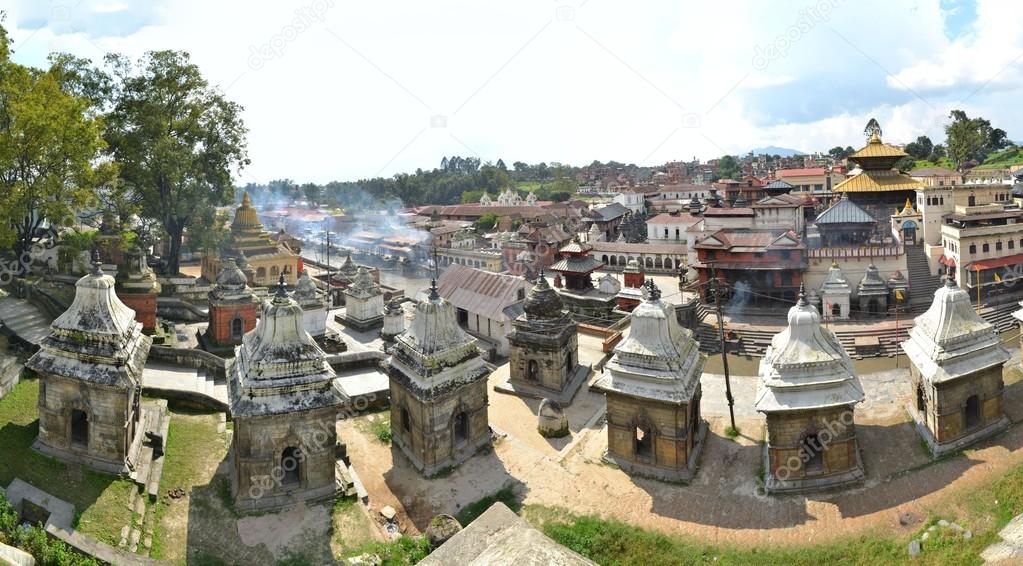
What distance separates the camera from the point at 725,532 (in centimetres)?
1662

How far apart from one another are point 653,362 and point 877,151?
46.0 metres

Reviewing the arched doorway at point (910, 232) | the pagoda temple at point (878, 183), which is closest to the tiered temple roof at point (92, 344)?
the arched doorway at point (910, 232)

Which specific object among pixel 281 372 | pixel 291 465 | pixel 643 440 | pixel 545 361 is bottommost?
pixel 643 440

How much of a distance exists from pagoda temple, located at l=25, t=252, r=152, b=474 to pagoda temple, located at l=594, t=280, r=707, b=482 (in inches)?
501

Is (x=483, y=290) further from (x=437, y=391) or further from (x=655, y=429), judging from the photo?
(x=655, y=429)

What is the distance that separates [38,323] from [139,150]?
12.4 metres

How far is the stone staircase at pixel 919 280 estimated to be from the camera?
40219 mm

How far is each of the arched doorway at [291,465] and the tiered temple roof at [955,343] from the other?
657 inches

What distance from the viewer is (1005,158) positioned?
94.8 meters

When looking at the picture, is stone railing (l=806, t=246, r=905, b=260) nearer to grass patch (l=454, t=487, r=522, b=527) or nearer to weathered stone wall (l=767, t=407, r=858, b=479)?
weathered stone wall (l=767, t=407, r=858, b=479)

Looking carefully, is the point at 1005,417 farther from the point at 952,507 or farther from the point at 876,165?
the point at 876,165

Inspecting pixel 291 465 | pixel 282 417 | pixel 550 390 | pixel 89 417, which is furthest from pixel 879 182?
pixel 89 417

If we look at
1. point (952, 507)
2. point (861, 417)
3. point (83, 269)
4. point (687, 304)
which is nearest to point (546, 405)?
point (861, 417)

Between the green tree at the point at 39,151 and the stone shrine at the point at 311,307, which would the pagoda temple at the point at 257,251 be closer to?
the stone shrine at the point at 311,307
